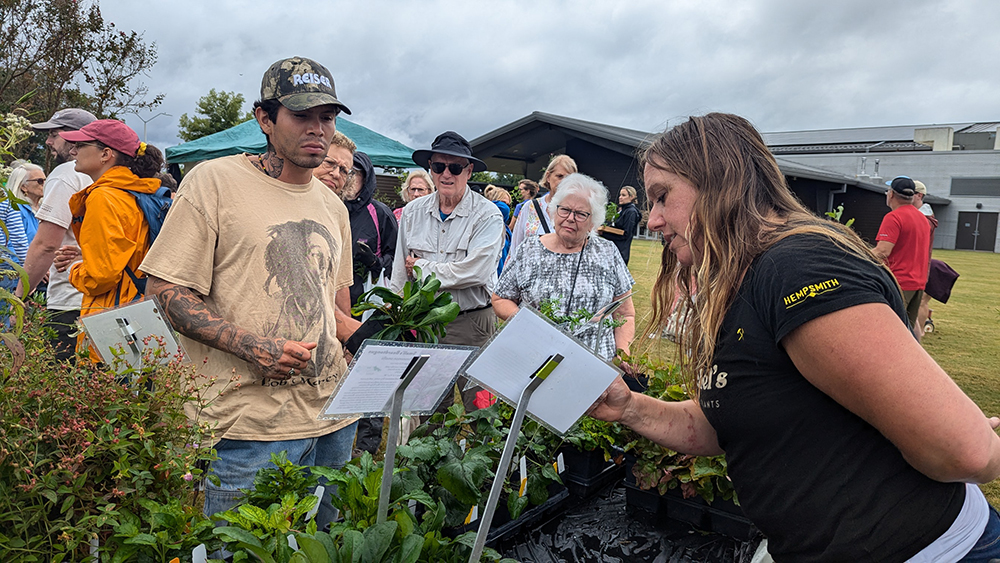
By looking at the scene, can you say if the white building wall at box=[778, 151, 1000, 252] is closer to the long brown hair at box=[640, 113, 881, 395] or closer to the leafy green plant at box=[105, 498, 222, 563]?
the long brown hair at box=[640, 113, 881, 395]

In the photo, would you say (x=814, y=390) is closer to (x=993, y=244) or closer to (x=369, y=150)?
(x=369, y=150)

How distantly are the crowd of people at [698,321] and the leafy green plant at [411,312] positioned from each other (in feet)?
0.87

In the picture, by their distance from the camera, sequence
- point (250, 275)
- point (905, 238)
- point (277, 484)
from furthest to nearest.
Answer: point (905, 238) < point (250, 275) < point (277, 484)

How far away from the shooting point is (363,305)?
1.59 metres

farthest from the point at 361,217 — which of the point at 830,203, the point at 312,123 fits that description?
the point at 830,203

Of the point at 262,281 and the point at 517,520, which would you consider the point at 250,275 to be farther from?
the point at 517,520

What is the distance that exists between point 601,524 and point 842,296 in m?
1.38

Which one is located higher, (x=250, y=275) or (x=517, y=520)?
(x=250, y=275)

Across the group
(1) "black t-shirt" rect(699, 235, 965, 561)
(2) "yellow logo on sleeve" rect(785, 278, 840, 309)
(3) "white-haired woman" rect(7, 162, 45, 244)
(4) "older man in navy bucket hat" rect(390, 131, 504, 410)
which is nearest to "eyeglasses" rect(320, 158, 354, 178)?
(4) "older man in navy bucket hat" rect(390, 131, 504, 410)

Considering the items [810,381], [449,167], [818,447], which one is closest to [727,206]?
[810,381]

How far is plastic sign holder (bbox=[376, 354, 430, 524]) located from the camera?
1.26 meters

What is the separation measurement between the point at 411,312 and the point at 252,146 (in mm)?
7308

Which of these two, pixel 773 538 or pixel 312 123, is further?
pixel 312 123

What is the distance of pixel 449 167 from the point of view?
3.64 m
